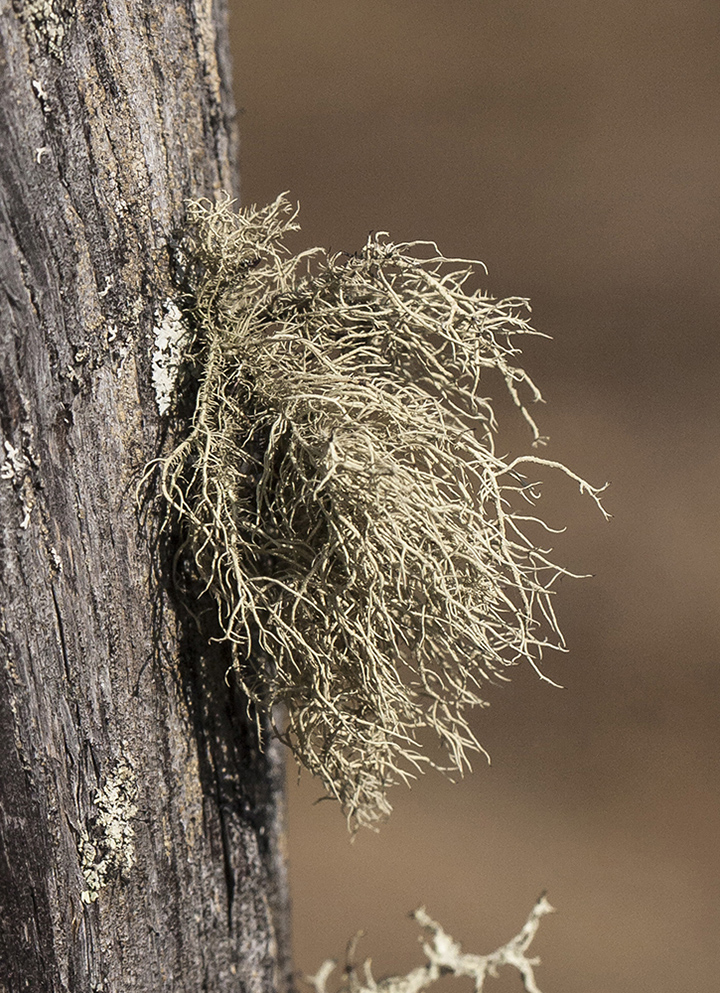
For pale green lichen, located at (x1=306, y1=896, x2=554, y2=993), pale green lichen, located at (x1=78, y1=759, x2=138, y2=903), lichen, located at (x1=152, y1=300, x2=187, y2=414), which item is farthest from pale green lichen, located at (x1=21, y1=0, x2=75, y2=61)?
pale green lichen, located at (x1=306, y1=896, x2=554, y2=993)

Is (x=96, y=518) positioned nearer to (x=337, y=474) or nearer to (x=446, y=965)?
(x=337, y=474)

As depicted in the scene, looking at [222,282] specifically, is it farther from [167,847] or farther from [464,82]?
[464,82]

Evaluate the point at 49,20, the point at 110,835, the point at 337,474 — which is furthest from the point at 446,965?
the point at 49,20

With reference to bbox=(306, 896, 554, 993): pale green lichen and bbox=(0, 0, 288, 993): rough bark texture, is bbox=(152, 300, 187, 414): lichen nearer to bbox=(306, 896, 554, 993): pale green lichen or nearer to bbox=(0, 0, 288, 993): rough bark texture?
bbox=(0, 0, 288, 993): rough bark texture

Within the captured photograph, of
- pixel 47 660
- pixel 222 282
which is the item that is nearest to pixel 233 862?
pixel 47 660

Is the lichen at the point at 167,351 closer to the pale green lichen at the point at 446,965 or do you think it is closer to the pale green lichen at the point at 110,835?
the pale green lichen at the point at 110,835

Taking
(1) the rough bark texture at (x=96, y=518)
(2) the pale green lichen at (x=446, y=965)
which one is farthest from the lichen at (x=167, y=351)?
(2) the pale green lichen at (x=446, y=965)
